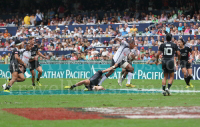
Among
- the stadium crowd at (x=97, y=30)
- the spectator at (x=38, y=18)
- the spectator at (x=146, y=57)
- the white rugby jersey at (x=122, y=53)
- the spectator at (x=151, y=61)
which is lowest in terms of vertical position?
the spectator at (x=151, y=61)

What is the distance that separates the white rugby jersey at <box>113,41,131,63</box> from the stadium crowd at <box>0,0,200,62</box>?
789 centimetres

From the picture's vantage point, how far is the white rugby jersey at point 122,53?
1719 cm

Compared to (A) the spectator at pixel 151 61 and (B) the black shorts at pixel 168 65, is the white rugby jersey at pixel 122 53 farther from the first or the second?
(A) the spectator at pixel 151 61

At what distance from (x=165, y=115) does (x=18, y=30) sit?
2775 cm

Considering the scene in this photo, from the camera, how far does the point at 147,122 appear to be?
26.6ft

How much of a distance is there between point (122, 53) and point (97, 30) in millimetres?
14174

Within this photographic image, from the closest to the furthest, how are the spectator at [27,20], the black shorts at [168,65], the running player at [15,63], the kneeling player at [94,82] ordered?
the black shorts at [168,65]
the running player at [15,63]
the kneeling player at [94,82]
the spectator at [27,20]

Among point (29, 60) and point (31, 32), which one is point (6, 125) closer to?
point (29, 60)

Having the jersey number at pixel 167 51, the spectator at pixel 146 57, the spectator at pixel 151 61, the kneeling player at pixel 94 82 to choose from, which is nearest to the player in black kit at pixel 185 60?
the kneeling player at pixel 94 82

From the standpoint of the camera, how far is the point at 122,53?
17250 mm

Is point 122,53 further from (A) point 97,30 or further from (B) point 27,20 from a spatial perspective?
(B) point 27,20

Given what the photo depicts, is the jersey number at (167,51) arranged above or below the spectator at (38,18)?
below

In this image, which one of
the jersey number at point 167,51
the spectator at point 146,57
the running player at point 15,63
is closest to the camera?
the jersey number at point 167,51

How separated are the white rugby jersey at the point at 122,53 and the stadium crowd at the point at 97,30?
7890 millimetres
